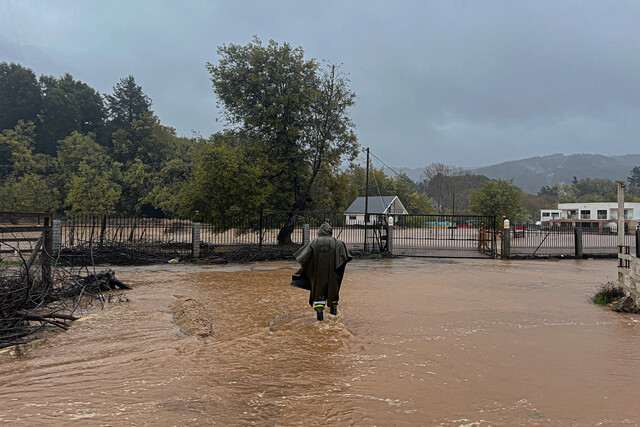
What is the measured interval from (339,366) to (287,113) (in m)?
22.9

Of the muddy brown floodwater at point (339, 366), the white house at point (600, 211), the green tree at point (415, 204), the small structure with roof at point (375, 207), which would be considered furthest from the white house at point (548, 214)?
the muddy brown floodwater at point (339, 366)

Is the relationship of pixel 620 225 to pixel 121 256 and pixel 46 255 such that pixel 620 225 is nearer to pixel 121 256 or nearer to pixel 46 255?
pixel 46 255

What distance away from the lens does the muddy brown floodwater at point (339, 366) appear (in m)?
4.20

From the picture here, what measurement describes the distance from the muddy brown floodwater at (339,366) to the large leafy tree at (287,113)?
17.0 metres

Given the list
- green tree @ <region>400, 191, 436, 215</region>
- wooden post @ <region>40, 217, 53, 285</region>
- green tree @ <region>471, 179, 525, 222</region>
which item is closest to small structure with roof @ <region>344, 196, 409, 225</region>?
green tree @ <region>400, 191, 436, 215</region>

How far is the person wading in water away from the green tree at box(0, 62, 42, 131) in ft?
250

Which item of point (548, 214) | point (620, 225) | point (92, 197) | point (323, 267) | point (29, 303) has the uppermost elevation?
point (548, 214)

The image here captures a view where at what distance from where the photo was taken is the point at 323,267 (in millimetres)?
7898

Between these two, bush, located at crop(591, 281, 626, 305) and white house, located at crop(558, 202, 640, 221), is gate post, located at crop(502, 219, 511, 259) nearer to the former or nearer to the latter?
bush, located at crop(591, 281, 626, 305)

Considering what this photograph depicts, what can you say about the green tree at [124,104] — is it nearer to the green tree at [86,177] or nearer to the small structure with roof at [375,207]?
the green tree at [86,177]

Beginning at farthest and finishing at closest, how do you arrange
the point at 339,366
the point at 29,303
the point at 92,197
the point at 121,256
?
1. the point at 92,197
2. the point at 121,256
3. the point at 29,303
4. the point at 339,366

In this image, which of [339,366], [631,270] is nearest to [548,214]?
[631,270]

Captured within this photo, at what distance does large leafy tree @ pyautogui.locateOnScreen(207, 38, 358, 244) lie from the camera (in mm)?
26688

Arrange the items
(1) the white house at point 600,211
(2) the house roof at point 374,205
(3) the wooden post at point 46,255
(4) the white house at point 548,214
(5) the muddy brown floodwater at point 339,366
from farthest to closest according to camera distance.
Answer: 1. (4) the white house at point 548,214
2. (1) the white house at point 600,211
3. (2) the house roof at point 374,205
4. (3) the wooden post at point 46,255
5. (5) the muddy brown floodwater at point 339,366
